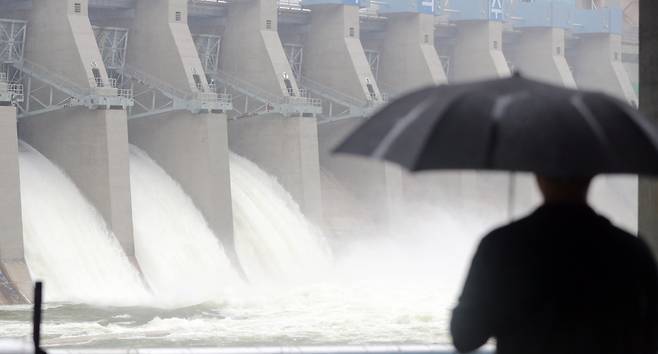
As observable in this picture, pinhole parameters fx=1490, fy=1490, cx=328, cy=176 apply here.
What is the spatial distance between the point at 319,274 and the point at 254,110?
4.73 metres

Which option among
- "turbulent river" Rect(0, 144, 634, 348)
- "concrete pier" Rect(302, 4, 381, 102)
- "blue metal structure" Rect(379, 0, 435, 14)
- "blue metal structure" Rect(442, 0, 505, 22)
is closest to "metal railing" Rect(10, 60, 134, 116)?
"turbulent river" Rect(0, 144, 634, 348)

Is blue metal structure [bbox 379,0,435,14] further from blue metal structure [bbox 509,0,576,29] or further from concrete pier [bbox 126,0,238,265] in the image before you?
concrete pier [bbox 126,0,238,265]

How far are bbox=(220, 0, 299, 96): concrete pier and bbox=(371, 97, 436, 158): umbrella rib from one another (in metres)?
33.5

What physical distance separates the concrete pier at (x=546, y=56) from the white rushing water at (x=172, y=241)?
55.9 ft

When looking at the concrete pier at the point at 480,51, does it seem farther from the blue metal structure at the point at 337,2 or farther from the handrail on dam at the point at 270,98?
the handrail on dam at the point at 270,98

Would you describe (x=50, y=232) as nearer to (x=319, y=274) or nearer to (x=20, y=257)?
(x=20, y=257)

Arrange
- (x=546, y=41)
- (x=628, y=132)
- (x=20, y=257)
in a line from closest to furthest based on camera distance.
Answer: (x=628, y=132), (x=20, y=257), (x=546, y=41)

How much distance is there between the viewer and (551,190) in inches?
162

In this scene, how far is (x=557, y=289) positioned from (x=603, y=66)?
48.3 m

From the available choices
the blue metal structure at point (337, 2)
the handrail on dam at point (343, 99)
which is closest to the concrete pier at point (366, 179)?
the handrail on dam at point (343, 99)

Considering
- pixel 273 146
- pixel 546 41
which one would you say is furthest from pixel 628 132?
pixel 546 41

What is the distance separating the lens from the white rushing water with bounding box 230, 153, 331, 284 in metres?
34.7

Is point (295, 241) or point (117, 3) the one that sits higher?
point (117, 3)

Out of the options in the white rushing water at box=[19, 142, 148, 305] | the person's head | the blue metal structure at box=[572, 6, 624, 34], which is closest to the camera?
the person's head
